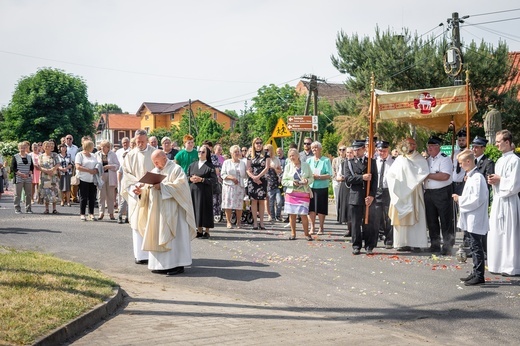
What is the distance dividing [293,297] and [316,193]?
7390 mm

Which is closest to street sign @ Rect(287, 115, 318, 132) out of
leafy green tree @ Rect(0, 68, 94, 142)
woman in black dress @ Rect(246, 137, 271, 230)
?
woman in black dress @ Rect(246, 137, 271, 230)

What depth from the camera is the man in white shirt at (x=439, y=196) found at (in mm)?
13000

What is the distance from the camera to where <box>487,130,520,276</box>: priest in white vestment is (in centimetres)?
1043

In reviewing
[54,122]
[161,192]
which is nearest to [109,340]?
[161,192]

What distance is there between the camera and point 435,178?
13047mm

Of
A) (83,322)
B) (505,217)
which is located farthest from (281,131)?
(83,322)

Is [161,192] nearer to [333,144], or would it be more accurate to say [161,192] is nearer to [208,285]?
[208,285]

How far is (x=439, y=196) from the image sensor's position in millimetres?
13055

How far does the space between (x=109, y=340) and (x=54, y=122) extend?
6097 centimetres

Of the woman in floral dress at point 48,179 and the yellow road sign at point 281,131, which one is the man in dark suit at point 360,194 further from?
the yellow road sign at point 281,131

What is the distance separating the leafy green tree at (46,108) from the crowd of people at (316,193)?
46.4m

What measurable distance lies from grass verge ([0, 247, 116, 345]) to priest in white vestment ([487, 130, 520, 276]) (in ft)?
19.2

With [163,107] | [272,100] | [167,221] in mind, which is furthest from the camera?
[163,107]

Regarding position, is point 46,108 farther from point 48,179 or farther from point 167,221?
point 167,221
